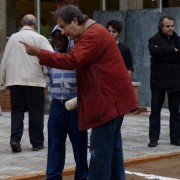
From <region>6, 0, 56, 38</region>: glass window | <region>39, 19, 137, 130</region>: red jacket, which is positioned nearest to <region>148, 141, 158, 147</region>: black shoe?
<region>39, 19, 137, 130</region>: red jacket

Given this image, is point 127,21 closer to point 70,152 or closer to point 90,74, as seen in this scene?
Result: point 70,152

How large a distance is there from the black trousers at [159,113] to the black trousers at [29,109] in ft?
5.95

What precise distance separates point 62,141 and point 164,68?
353cm

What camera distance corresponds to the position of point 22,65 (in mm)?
9750

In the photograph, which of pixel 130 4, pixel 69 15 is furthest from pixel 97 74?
pixel 130 4

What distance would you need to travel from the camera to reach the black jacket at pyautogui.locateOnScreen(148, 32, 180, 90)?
1038cm

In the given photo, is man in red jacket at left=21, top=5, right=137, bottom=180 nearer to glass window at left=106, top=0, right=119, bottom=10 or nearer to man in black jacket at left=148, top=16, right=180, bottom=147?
man in black jacket at left=148, top=16, right=180, bottom=147

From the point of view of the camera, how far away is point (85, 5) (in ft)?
59.9

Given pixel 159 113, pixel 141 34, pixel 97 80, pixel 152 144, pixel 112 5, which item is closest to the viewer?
pixel 97 80

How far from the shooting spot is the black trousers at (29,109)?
32.2 feet

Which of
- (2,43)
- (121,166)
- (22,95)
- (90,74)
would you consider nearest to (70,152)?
(22,95)

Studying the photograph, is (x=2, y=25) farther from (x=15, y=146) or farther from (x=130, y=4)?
(x=15, y=146)

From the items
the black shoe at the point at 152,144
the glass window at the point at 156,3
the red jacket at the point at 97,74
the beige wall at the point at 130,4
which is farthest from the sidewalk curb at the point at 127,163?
the glass window at the point at 156,3

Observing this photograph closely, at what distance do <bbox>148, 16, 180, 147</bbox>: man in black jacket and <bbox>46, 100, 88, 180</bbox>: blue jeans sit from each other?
334cm
